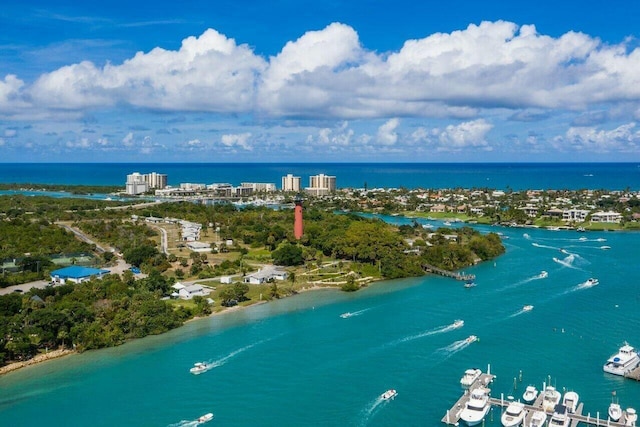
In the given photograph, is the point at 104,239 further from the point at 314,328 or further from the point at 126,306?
the point at 314,328

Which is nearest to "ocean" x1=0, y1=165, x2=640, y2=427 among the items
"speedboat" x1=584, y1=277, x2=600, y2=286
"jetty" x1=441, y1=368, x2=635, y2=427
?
"jetty" x1=441, y1=368, x2=635, y2=427

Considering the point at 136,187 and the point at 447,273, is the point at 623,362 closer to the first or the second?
the point at 447,273

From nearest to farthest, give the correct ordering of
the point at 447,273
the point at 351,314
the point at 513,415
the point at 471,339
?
1. the point at 513,415
2. the point at 471,339
3. the point at 351,314
4. the point at 447,273

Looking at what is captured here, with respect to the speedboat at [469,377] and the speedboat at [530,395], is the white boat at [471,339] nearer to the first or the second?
the speedboat at [469,377]

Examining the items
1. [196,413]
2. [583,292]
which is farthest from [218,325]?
[583,292]

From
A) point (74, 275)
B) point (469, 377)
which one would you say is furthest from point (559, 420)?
point (74, 275)

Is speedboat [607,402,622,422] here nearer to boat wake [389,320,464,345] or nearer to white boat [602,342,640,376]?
white boat [602,342,640,376]
